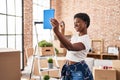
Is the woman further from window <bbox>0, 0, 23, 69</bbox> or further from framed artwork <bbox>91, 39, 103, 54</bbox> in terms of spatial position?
framed artwork <bbox>91, 39, 103, 54</bbox>

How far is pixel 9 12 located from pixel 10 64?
4101 millimetres

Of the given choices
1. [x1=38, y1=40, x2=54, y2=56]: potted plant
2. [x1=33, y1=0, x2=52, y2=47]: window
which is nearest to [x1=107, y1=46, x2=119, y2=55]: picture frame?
[x1=33, y1=0, x2=52, y2=47]: window

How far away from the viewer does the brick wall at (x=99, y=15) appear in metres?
7.38

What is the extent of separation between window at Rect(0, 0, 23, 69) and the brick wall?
2.29m

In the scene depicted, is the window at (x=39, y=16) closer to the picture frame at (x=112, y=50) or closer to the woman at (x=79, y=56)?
the picture frame at (x=112, y=50)

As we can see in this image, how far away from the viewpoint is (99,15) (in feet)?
25.1

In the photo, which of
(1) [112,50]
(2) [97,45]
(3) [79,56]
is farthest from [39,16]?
(3) [79,56]

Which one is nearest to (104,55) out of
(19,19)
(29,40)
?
(29,40)

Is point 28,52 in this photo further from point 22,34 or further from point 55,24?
point 55,24

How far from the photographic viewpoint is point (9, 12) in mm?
5293

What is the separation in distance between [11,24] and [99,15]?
3.29 m

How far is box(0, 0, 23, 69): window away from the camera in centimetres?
498

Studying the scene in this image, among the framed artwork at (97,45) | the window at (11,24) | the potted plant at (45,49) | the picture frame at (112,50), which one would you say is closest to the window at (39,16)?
the window at (11,24)

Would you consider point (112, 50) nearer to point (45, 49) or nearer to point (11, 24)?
point (45, 49)
